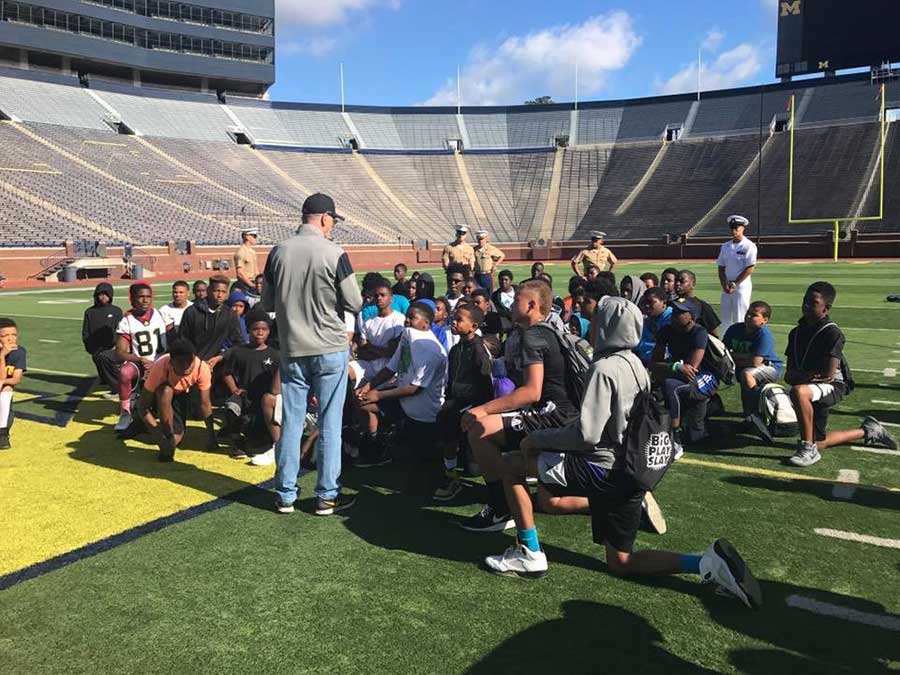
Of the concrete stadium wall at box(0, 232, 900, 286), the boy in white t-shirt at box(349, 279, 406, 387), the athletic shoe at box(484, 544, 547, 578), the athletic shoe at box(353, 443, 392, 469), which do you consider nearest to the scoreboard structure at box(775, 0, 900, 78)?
the concrete stadium wall at box(0, 232, 900, 286)

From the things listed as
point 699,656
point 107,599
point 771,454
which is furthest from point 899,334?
point 107,599

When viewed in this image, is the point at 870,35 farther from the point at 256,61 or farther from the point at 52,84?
the point at 52,84

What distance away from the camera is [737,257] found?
8.64 metres

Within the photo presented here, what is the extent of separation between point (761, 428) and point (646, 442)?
3.21 meters

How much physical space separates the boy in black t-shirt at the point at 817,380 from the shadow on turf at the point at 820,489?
17.4 inches

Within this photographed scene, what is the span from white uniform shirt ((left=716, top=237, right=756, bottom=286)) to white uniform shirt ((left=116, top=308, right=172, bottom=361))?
6.73 m

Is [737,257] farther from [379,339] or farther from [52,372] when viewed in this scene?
[52,372]

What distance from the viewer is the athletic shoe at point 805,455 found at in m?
5.49

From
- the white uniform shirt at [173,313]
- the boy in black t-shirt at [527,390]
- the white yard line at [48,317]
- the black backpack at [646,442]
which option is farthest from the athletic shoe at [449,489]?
the white yard line at [48,317]

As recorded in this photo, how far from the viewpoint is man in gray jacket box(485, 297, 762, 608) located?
3.35m

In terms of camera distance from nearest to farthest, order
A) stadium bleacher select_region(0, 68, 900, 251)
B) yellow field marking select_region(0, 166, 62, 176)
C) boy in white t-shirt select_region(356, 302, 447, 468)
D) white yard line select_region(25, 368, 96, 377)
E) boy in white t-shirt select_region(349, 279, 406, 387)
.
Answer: boy in white t-shirt select_region(356, 302, 447, 468) < boy in white t-shirt select_region(349, 279, 406, 387) < white yard line select_region(25, 368, 96, 377) < yellow field marking select_region(0, 166, 62, 176) < stadium bleacher select_region(0, 68, 900, 251)

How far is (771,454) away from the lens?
5.83 m

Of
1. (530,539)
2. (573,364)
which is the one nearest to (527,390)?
(573,364)

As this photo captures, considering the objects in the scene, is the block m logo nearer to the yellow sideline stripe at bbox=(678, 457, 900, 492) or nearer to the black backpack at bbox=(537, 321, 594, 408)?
the yellow sideline stripe at bbox=(678, 457, 900, 492)
